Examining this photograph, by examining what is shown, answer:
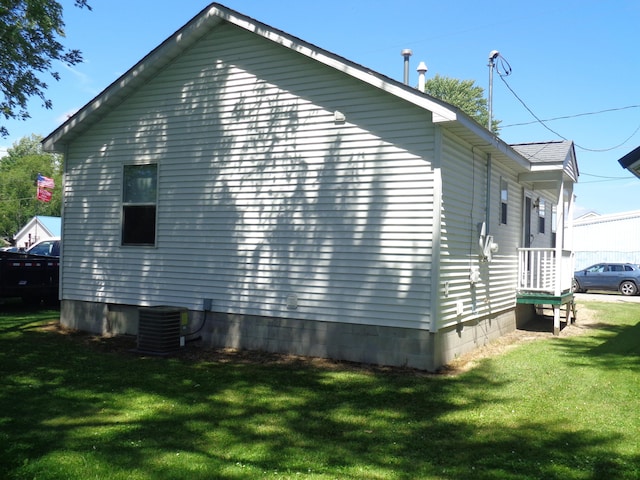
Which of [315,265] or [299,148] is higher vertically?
[299,148]

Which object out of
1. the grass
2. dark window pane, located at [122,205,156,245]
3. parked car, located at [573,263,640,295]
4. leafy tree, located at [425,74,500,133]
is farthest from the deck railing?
leafy tree, located at [425,74,500,133]

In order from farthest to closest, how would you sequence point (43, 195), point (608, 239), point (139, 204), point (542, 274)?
1. point (43, 195)
2. point (608, 239)
3. point (542, 274)
4. point (139, 204)

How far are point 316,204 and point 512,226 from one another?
17.8ft

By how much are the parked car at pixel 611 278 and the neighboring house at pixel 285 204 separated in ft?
49.3

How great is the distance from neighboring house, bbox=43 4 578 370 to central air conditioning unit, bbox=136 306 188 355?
72 cm

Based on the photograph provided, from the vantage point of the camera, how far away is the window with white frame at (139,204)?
1117 cm

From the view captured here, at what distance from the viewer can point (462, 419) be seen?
20.6 ft

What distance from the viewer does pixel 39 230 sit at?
5741cm

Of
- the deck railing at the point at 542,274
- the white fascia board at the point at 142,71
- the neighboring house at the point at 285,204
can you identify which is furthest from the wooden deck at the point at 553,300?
the white fascia board at the point at 142,71

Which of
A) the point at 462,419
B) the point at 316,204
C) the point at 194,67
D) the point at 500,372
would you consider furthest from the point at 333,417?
the point at 194,67

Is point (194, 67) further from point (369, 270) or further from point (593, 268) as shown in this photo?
point (593, 268)

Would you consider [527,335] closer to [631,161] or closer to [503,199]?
[503,199]

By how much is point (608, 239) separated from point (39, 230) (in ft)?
167

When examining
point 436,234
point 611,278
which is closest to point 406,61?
point 436,234
